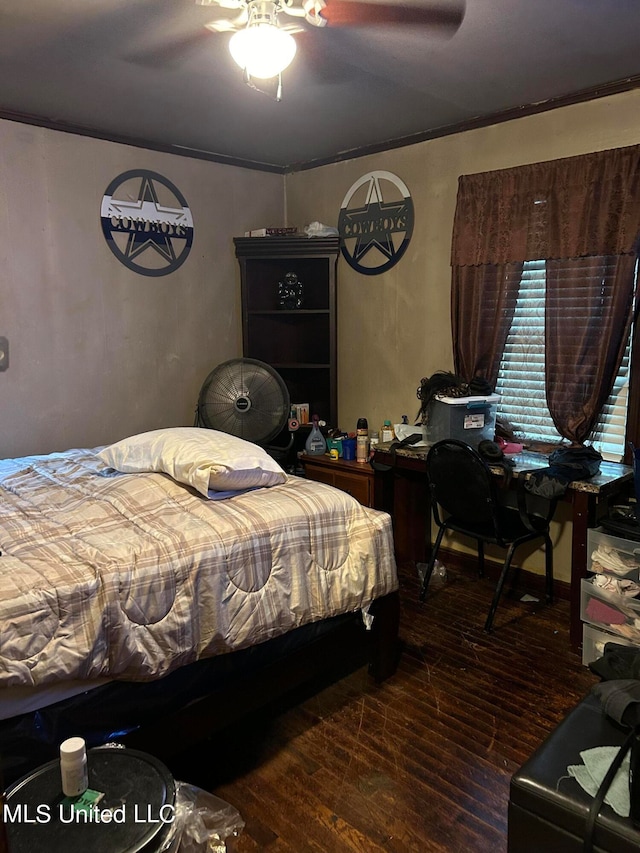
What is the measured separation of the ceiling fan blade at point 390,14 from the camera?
1.88 m

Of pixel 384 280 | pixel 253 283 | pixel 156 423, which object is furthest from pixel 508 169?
pixel 156 423

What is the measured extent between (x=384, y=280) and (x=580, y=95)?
1.33m

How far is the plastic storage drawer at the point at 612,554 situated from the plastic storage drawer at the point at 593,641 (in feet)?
0.74

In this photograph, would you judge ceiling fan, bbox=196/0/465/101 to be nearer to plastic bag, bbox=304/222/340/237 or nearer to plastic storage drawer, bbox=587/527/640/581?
plastic bag, bbox=304/222/340/237

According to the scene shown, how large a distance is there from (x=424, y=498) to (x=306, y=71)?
7.20 ft

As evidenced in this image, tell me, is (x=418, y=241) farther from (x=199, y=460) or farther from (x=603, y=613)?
(x=603, y=613)

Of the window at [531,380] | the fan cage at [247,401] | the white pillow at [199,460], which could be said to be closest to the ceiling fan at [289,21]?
the white pillow at [199,460]

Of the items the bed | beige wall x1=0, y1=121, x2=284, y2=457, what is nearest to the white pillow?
the bed

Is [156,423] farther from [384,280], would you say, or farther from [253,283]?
[384,280]

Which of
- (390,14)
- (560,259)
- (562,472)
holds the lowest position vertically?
(562,472)

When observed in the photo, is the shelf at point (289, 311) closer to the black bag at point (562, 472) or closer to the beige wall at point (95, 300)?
the beige wall at point (95, 300)

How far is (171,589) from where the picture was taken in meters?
1.76

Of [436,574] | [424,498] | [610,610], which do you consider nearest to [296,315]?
[424,498]

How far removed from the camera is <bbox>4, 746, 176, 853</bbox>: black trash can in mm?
1113
